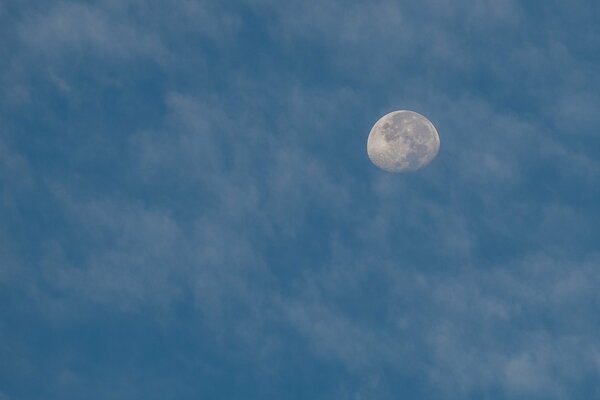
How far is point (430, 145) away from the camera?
257 ft

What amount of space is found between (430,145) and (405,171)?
126 inches

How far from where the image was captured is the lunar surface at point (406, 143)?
256 feet

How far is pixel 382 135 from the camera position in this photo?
259 feet

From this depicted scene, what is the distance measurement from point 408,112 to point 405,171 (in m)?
5.43

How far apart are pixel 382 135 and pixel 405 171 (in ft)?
12.5

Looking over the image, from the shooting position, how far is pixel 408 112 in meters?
79.9

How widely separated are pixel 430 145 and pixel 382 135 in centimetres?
433

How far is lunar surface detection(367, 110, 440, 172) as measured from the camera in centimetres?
7800

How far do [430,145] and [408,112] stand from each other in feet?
12.8

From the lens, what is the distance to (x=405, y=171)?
79.0 m

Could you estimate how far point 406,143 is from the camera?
78.1 m

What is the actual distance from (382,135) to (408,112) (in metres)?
3.37
